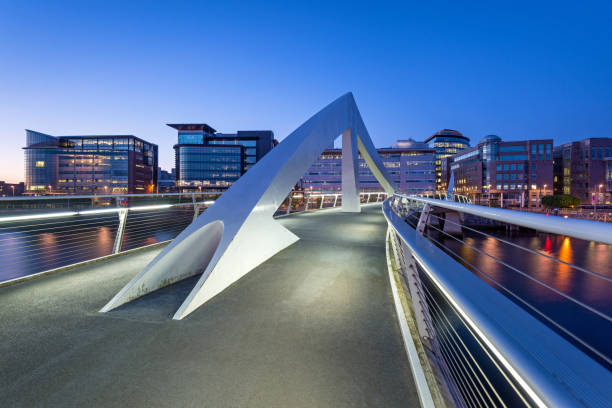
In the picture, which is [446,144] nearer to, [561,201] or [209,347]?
[561,201]

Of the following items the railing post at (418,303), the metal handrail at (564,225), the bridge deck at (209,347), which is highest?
the metal handrail at (564,225)

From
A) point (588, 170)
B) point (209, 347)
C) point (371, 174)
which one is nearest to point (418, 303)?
point (209, 347)

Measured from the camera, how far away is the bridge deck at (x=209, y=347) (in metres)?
1.78

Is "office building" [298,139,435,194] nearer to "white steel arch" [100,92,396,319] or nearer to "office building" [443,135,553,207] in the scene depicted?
"office building" [443,135,553,207]

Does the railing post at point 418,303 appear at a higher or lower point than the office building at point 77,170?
lower

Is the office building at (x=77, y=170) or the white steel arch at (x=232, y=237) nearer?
the white steel arch at (x=232, y=237)

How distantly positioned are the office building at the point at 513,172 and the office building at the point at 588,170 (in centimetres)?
976

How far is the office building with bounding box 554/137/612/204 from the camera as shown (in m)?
60.3

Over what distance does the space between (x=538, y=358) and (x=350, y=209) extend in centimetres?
1287

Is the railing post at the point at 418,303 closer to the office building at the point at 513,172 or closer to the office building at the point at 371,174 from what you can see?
the office building at the point at 513,172

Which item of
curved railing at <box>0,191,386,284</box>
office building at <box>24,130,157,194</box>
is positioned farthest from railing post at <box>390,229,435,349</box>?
office building at <box>24,130,157,194</box>

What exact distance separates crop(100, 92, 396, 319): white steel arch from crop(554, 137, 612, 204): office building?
7877cm

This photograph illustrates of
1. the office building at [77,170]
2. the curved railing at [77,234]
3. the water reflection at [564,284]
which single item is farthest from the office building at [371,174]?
the office building at [77,170]

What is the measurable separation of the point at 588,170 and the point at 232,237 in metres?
87.3
